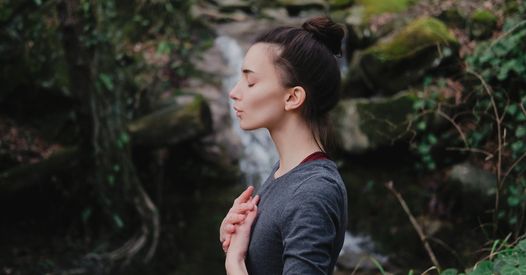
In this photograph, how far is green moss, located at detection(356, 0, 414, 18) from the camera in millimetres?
8537

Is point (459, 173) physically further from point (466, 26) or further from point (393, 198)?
point (466, 26)

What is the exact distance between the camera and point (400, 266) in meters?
5.38

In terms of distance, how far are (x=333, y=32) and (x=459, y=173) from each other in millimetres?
4329

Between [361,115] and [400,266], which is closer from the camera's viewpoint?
[400,266]

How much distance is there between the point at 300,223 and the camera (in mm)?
1289

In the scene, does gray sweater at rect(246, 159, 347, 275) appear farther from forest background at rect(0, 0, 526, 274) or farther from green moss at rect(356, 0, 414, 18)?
green moss at rect(356, 0, 414, 18)

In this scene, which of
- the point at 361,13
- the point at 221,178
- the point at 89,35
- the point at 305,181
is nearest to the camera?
the point at 305,181

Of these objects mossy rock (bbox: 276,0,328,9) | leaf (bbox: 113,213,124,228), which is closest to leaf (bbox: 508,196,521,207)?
leaf (bbox: 113,213,124,228)

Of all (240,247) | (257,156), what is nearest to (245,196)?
(240,247)

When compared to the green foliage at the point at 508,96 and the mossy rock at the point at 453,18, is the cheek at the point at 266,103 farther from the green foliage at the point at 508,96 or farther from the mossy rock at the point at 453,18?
the mossy rock at the point at 453,18

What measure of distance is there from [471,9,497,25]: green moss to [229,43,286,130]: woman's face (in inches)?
193

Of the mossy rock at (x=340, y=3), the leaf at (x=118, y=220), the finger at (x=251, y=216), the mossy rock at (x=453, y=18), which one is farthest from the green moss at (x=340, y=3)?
the finger at (x=251, y=216)

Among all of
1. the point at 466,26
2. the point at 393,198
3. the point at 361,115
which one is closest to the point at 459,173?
the point at 393,198

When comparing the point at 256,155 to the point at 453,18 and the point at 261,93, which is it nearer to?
the point at 453,18
